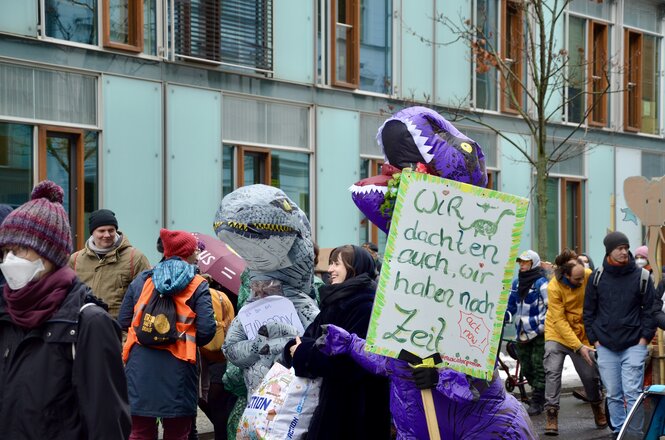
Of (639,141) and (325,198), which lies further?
(639,141)

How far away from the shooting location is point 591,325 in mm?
10938

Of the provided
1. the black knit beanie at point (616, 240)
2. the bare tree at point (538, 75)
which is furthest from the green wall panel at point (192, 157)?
the black knit beanie at point (616, 240)

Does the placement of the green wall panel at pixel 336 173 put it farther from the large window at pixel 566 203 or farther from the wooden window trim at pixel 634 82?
the wooden window trim at pixel 634 82

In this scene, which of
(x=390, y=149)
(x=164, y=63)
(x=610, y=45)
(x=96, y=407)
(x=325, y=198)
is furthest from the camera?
(x=610, y=45)

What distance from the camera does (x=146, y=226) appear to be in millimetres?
15258

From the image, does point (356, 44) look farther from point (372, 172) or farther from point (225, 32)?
point (225, 32)

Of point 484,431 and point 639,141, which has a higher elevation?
point 639,141

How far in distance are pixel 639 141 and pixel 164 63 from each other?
45.6 feet

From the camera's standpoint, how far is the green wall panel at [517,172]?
22.1 m

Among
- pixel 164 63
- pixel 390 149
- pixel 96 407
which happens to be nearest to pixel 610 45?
pixel 164 63

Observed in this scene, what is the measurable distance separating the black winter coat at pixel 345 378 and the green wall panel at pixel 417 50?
43.9 feet

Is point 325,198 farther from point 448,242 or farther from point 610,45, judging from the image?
point 448,242

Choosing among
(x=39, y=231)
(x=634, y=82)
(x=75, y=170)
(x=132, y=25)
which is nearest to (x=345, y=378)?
(x=39, y=231)

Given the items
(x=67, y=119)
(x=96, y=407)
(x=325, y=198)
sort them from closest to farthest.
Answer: (x=96, y=407)
(x=67, y=119)
(x=325, y=198)
